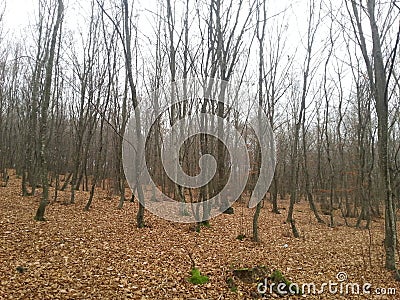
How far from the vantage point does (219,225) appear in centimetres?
976

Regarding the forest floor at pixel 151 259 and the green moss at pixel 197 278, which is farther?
the green moss at pixel 197 278

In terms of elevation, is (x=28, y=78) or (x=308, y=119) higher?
(x=28, y=78)

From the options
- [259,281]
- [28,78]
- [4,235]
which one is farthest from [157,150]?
[259,281]

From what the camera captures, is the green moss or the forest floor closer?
the forest floor

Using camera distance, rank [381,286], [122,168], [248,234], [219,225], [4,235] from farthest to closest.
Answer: [122,168], [219,225], [248,234], [4,235], [381,286]

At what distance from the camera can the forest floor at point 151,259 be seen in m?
4.48

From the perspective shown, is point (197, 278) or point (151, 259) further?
point (151, 259)

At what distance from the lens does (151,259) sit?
5816 millimetres

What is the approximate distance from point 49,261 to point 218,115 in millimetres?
6534

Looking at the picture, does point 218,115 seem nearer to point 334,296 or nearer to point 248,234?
point 248,234

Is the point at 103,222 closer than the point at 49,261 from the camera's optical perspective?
No

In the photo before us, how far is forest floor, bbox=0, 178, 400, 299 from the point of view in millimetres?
4484

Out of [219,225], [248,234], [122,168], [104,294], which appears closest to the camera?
[104,294]

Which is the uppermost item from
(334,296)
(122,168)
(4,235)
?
(122,168)
